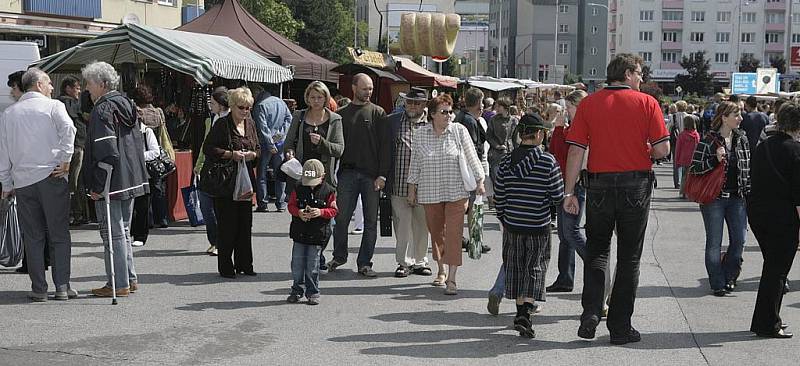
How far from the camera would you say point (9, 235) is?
10141 mm

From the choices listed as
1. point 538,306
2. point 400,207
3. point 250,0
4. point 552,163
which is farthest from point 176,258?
point 250,0

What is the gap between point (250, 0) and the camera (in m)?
55.2

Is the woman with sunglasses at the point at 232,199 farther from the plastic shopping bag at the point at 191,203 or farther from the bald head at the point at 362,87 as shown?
the plastic shopping bag at the point at 191,203

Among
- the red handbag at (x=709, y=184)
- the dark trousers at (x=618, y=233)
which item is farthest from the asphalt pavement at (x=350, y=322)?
the red handbag at (x=709, y=184)

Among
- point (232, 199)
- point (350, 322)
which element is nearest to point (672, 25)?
point (232, 199)

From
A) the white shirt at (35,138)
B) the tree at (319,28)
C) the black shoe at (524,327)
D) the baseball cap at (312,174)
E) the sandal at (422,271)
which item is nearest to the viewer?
the black shoe at (524,327)

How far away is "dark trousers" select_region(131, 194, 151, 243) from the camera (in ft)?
39.7

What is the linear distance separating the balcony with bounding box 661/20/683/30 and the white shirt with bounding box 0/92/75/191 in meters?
129

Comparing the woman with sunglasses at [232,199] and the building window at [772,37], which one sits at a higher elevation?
the building window at [772,37]

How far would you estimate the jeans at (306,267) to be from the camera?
8.86 meters

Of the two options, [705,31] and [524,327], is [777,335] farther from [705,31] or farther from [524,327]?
[705,31]

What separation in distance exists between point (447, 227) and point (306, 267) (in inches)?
53.8

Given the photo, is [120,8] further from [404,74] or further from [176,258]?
[176,258]

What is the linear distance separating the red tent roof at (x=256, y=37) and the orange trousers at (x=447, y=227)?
36.5ft
